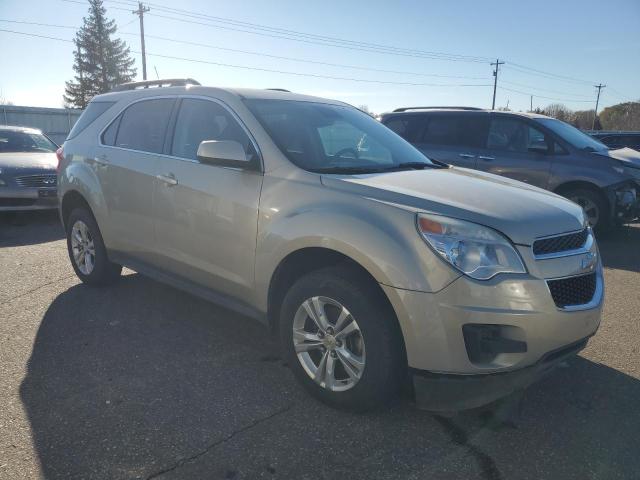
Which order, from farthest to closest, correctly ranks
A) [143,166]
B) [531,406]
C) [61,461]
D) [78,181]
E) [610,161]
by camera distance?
1. [610,161]
2. [78,181]
3. [143,166]
4. [531,406]
5. [61,461]

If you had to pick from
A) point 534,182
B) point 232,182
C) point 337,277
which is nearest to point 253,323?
point 232,182

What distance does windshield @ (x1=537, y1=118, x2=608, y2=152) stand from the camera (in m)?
7.53

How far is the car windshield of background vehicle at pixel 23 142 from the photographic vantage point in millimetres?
9305

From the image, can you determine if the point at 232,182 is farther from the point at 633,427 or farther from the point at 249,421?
the point at 633,427

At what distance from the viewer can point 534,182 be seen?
24.6 ft

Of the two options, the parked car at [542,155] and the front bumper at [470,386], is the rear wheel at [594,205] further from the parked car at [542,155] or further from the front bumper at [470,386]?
the front bumper at [470,386]

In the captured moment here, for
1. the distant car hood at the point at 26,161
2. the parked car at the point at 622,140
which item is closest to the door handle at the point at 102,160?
the distant car hood at the point at 26,161

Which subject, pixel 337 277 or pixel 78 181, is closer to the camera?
pixel 337 277

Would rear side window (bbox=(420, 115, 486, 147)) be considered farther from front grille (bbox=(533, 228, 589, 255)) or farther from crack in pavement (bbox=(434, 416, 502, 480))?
crack in pavement (bbox=(434, 416, 502, 480))

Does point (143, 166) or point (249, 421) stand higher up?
point (143, 166)

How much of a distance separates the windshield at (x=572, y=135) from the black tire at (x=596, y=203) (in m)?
0.66

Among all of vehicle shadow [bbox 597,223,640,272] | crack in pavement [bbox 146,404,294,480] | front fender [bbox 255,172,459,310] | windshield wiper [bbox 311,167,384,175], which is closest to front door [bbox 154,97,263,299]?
front fender [bbox 255,172,459,310]

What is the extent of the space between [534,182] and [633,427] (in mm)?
5318

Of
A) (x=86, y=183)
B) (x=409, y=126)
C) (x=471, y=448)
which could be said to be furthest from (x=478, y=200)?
(x=409, y=126)
